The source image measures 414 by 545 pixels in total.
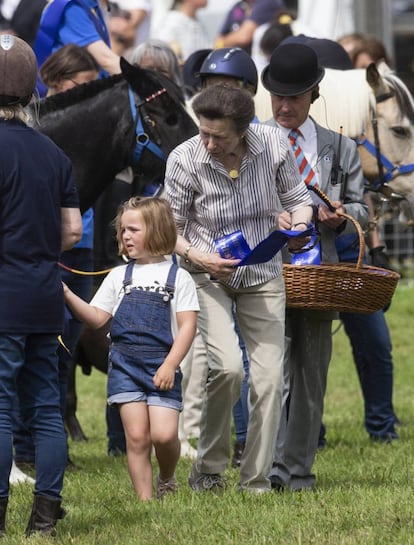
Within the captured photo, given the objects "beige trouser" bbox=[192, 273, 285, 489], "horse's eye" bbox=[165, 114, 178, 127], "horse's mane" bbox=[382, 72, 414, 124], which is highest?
"horse's eye" bbox=[165, 114, 178, 127]

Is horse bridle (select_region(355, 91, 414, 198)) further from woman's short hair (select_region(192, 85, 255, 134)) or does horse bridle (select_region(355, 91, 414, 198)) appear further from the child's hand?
the child's hand

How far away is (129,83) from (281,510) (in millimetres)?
2632

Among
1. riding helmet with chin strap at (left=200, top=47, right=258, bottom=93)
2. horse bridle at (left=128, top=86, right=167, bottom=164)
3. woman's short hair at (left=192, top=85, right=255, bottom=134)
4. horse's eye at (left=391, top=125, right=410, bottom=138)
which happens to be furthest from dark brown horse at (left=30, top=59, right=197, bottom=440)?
horse's eye at (left=391, top=125, right=410, bottom=138)

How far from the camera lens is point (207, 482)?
643cm

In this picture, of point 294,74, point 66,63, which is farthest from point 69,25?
point 294,74

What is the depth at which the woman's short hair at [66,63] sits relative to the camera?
783cm

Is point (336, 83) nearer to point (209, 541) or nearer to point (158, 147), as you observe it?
point (158, 147)

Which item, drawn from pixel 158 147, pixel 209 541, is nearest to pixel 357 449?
pixel 158 147

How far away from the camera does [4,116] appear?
5258 mm

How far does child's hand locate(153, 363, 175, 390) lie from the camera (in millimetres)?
5902

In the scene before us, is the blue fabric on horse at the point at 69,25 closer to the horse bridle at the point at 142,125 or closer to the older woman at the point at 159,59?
the older woman at the point at 159,59

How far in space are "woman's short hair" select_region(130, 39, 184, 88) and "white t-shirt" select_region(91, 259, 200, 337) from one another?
2.83 meters

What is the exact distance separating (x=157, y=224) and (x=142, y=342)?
536 mm

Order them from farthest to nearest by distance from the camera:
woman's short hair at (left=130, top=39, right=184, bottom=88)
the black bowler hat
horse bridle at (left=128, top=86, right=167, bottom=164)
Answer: woman's short hair at (left=130, top=39, right=184, bottom=88) → horse bridle at (left=128, top=86, right=167, bottom=164) → the black bowler hat
